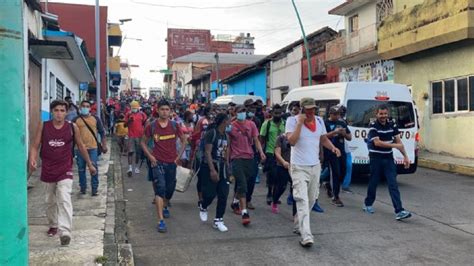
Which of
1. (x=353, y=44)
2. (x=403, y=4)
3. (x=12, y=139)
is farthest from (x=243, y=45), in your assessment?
(x=12, y=139)

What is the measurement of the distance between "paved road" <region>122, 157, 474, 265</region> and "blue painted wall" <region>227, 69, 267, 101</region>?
26.0m

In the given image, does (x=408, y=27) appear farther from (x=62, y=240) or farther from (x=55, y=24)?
(x=62, y=240)

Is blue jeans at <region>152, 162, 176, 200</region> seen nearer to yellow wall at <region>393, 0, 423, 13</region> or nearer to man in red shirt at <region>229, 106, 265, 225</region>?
man in red shirt at <region>229, 106, 265, 225</region>

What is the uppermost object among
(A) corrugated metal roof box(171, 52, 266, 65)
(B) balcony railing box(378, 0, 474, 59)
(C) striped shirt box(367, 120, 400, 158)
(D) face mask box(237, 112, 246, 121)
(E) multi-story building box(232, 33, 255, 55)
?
(E) multi-story building box(232, 33, 255, 55)

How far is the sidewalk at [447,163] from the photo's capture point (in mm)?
12906

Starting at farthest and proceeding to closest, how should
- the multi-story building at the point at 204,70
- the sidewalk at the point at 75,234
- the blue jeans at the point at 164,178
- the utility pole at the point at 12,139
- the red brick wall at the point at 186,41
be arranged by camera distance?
the red brick wall at the point at 186,41 → the multi-story building at the point at 204,70 → the blue jeans at the point at 164,178 → the sidewalk at the point at 75,234 → the utility pole at the point at 12,139

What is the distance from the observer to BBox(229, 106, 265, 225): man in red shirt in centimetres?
714

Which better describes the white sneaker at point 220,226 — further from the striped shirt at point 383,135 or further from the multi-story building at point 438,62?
the multi-story building at point 438,62

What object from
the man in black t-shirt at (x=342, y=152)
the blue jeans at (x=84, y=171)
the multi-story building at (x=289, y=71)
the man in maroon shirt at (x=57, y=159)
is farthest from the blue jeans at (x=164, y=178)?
the multi-story building at (x=289, y=71)

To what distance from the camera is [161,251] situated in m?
5.86

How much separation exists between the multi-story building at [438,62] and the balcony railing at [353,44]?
1770 millimetres

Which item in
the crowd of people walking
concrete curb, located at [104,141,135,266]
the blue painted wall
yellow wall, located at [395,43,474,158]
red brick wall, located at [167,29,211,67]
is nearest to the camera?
concrete curb, located at [104,141,135,266]

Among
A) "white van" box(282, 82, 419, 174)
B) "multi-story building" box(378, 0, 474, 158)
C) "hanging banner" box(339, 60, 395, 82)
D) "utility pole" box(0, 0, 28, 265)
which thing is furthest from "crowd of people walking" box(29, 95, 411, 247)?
"hanging banner" box(339, 60, 395, 82)

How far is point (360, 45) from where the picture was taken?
21578 mm
